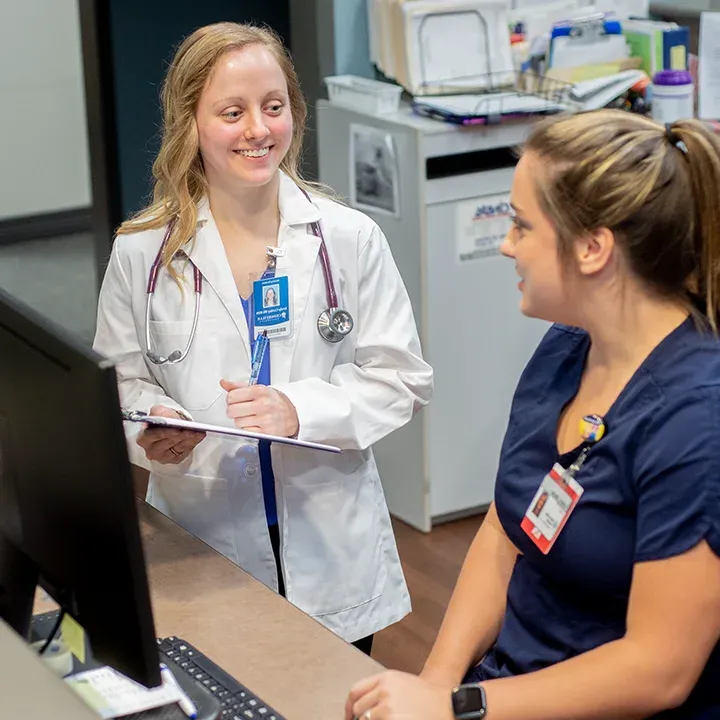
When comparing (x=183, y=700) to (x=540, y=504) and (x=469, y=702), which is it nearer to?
(x=469, y=702)

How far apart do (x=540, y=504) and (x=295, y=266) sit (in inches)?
25.1

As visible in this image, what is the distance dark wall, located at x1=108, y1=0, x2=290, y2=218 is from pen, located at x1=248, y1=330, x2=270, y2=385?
2.44 m

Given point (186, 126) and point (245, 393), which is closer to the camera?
point (245, 393)

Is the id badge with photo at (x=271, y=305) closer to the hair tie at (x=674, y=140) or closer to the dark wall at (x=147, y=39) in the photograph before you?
the hair tie at (x=674, y=140)

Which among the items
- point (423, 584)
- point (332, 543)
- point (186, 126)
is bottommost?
point (423, 584)

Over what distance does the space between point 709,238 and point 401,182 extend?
72.2 inches

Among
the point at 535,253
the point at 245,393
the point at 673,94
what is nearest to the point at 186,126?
the point at 245,393

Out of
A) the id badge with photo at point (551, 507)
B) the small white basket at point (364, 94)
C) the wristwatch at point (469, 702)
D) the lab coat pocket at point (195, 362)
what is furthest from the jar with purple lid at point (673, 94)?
the wristwatch at point (469, 702)

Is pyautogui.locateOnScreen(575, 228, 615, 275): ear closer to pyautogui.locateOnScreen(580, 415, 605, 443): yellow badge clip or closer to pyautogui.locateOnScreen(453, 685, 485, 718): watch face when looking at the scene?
pyautogui.locateOnScreen(580, 415, 605, 443): yellow badge clip

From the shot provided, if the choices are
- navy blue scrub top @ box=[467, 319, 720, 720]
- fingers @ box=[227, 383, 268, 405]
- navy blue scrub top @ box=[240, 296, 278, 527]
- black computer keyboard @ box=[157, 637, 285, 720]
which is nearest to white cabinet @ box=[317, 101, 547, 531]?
navy blue scrub top @ box=[240, 296, 278, 527]

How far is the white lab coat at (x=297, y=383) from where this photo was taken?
1.95 meters

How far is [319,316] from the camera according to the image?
1.98 m

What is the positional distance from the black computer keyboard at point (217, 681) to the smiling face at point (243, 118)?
2.44 ft

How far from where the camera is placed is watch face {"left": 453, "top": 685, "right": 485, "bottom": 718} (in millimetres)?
1388
